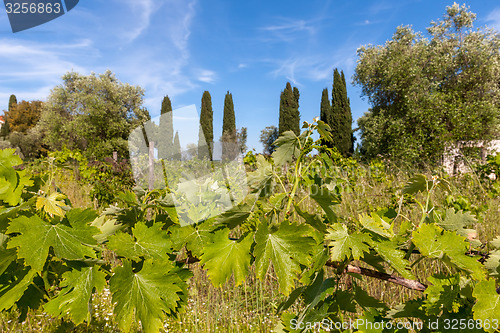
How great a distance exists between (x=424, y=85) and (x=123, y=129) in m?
19.6

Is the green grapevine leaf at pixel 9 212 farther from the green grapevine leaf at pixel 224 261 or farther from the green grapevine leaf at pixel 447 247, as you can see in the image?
the green grapevine leaf at pixel 447 247

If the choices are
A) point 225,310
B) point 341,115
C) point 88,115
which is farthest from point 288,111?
point 225,310

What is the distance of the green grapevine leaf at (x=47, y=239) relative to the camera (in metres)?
0.65

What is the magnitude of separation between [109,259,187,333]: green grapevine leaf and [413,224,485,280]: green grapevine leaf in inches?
22.6

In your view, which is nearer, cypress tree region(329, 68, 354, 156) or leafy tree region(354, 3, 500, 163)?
leafy tree region(354, 3, 500, 163)

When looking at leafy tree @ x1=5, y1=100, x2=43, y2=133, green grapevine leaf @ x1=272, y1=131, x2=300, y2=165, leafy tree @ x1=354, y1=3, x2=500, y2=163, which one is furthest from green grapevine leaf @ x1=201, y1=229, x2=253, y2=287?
leafy tree @ x1=5, y1=100, x2=43, y2=133

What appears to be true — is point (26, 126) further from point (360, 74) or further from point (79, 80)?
point (360, 74)

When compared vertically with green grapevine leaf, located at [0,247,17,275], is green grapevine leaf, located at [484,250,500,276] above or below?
below

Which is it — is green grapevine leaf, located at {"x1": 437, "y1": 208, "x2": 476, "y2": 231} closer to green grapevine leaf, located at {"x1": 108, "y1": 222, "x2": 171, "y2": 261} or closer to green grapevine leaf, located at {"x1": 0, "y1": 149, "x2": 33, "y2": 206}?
green grapevine leaf, located at {"x1": 108, "y1": 222, "x2": 171, "y2": 261}

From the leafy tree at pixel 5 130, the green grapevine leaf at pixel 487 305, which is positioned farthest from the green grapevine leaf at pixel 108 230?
the leafy tree at pixel 5 130

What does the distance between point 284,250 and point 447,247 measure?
0.40 metres

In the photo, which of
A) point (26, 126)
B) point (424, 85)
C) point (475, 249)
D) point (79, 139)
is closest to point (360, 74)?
point (424, 85)

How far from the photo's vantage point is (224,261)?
660mm

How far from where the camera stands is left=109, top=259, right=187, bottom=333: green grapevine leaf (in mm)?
662
